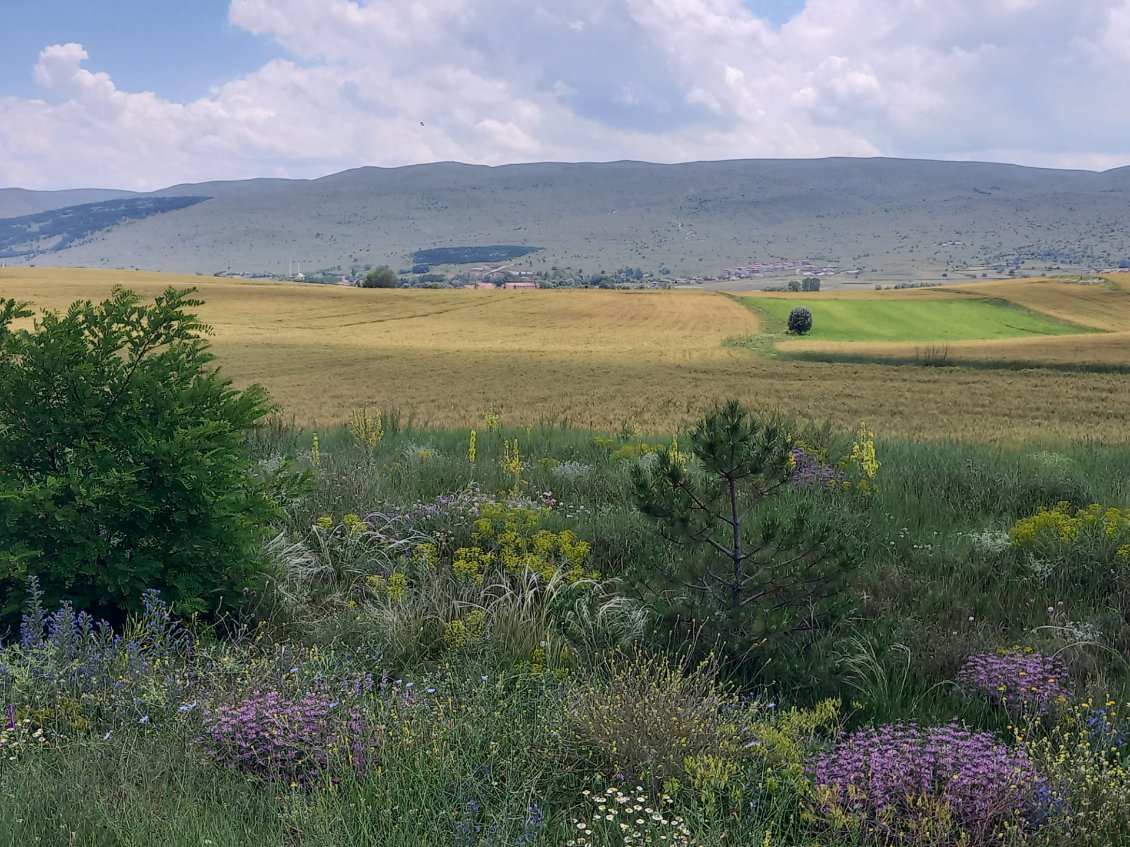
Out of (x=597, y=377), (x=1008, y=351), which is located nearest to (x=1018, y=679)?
(x=597, y=377)

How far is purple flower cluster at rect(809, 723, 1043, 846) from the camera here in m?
2.94

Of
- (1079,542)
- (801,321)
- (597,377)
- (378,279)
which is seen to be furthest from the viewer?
(378,279)

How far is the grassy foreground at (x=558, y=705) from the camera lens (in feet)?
9.79

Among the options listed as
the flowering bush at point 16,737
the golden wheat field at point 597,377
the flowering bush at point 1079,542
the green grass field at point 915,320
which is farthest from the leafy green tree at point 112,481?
the green grass field at point 915,320

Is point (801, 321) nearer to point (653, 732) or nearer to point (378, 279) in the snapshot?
point (653, 732)

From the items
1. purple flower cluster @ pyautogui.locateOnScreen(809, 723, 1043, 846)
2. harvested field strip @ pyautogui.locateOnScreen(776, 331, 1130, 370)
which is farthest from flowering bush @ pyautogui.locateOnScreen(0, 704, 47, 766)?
harvested field strip @ pyautogui.locateOnScreen(776, 331, 1130, 370)

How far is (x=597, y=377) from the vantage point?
995 inches

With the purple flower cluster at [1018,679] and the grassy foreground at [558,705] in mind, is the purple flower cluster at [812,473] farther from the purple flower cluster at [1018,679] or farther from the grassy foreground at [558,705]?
the purple flower cluster at [1018,679]

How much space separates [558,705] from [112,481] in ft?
9.37

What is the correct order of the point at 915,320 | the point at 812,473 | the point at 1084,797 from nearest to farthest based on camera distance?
the point at 1084,797
the point at 812,473
the point at 915,320

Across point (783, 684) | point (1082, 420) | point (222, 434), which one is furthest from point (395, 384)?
point (783, 684)

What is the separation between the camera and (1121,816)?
2.96 meters

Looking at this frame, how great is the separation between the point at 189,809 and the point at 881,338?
50.6 m

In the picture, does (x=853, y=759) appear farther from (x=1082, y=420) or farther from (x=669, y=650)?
(x=1082, y=420)
